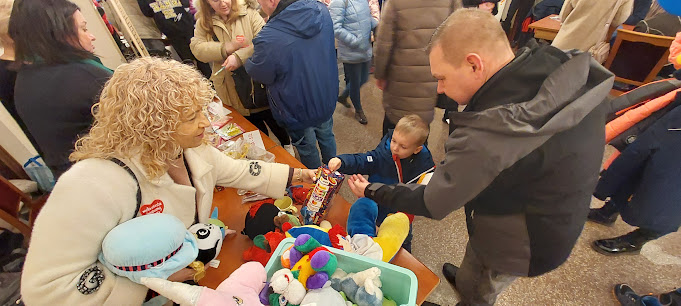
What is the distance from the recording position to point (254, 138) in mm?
2203

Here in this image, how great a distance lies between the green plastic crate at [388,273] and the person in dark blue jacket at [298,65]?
1.29 meters

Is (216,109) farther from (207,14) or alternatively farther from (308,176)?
(308,176)

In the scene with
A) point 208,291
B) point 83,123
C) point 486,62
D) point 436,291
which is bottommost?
point 436,291

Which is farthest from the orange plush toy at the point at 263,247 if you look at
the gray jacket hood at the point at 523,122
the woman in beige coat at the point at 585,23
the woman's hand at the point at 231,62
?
the woman in beige coat at the point at 585,23

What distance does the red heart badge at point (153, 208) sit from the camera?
117cm

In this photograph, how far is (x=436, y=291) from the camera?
217cm

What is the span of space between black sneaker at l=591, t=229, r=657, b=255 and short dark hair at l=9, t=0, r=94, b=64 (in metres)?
3.38

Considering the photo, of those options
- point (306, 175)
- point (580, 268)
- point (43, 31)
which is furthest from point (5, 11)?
point (580, 268)

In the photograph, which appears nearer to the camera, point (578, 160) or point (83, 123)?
point (578, 160)

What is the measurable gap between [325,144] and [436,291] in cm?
140

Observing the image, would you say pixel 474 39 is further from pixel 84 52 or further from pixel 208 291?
pixel 84 52

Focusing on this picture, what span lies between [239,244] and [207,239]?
0.19m

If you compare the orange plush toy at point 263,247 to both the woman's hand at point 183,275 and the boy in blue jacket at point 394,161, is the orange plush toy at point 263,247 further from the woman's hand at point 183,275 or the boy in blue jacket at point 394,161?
the boy in blue jacket at point 394,161

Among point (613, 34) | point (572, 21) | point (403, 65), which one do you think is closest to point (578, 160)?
point (403, 65)
